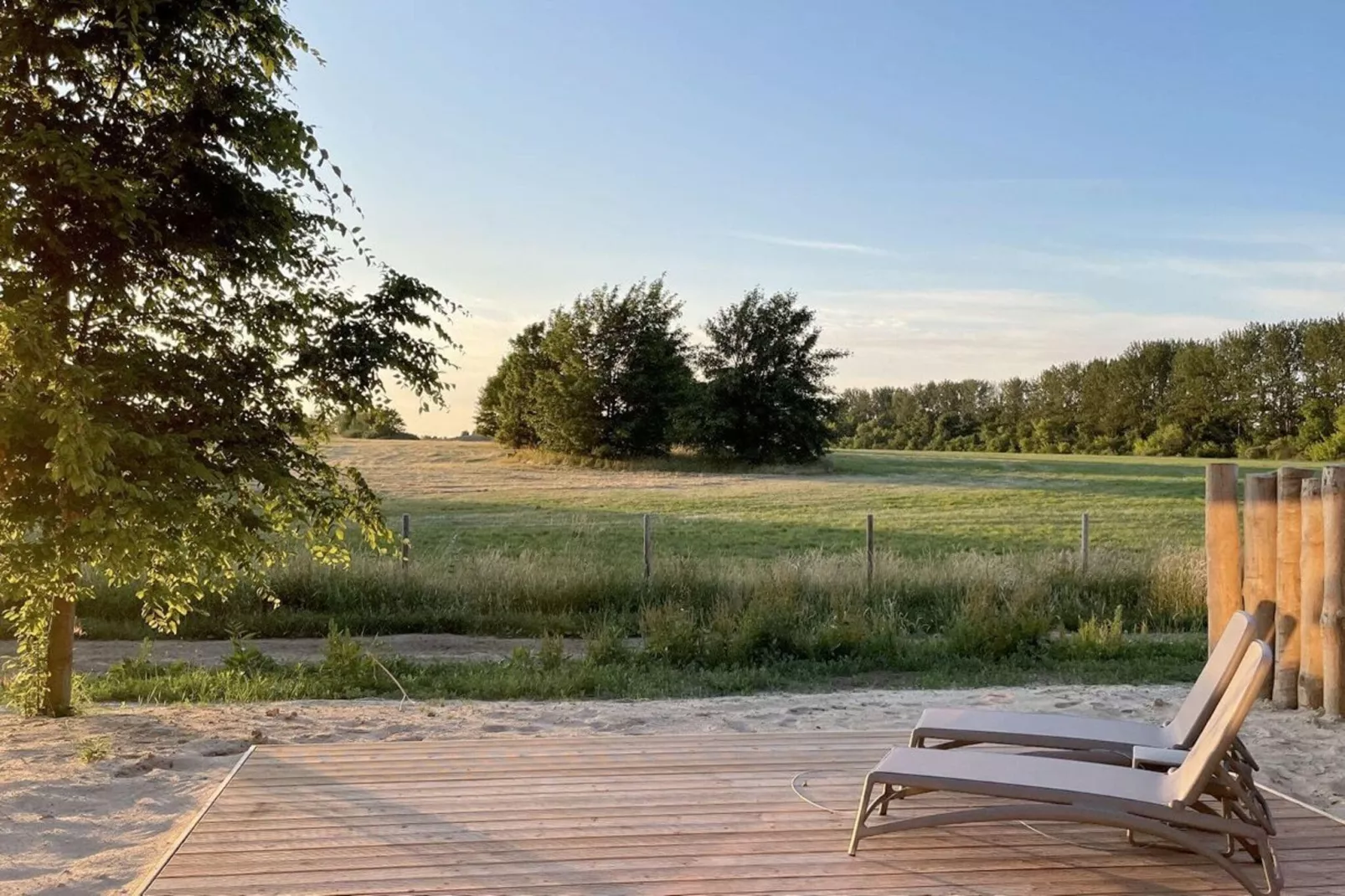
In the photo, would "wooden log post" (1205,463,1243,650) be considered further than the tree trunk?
Yes

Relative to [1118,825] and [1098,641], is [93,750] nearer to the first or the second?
[1118,825]

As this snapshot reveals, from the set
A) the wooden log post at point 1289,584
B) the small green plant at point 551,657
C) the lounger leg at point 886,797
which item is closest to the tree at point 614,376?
the small green plant at point 551,657

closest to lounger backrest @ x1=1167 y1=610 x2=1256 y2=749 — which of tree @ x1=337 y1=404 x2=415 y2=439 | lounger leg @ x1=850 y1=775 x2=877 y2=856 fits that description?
lounger leg @ x1=850 y1=775 x2=877 y2=856

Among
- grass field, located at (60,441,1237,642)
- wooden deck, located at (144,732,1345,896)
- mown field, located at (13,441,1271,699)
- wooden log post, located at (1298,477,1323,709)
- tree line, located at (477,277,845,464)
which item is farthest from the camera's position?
tree line, located at (477,277,845,464)

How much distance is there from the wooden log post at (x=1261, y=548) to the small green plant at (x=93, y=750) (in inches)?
300

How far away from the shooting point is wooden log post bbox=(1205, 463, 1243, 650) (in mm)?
7887

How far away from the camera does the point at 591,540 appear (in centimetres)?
2038

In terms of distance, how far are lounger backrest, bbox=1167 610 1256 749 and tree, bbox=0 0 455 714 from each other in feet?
17.2

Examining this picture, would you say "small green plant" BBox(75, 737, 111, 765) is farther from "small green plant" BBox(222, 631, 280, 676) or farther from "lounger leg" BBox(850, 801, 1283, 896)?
"lounger leg" BBox(850, 801, 1283, 896)

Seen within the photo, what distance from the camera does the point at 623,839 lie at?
3.90 meters

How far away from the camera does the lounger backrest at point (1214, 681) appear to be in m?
4.13

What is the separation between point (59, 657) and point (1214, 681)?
7192mm

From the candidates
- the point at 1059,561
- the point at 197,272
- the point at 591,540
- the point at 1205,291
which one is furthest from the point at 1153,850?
the point at 1205,291

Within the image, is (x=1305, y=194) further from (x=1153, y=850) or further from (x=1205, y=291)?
(x=1153, y=850)
